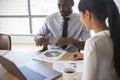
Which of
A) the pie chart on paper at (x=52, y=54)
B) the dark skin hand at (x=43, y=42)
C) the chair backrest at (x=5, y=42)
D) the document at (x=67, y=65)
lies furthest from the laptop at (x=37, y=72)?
the chair backrest at (x=5, y=42)

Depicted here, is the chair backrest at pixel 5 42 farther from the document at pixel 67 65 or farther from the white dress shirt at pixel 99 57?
the white dress shirt at pixel 99 57

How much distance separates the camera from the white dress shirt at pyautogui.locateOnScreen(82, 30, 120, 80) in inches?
40.6

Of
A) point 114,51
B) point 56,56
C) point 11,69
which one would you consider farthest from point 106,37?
point 56,56

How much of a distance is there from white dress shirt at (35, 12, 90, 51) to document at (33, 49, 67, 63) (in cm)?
34

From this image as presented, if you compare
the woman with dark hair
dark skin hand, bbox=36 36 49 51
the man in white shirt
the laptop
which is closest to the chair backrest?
the man in white shirt

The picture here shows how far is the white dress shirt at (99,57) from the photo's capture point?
103cm

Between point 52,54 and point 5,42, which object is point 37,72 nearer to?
point 52,54

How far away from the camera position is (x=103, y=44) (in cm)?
105

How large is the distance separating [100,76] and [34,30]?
10.1ft

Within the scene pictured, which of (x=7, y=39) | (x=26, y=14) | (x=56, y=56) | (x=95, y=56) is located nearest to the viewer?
(x=95, y=56)

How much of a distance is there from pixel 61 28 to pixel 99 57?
128 cm

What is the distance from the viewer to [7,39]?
2.26 metres

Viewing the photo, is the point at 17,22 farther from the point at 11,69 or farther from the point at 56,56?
the point at 11,69

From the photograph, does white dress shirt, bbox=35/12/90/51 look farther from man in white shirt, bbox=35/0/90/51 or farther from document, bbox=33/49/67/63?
document, bbox=33/49/67/63
